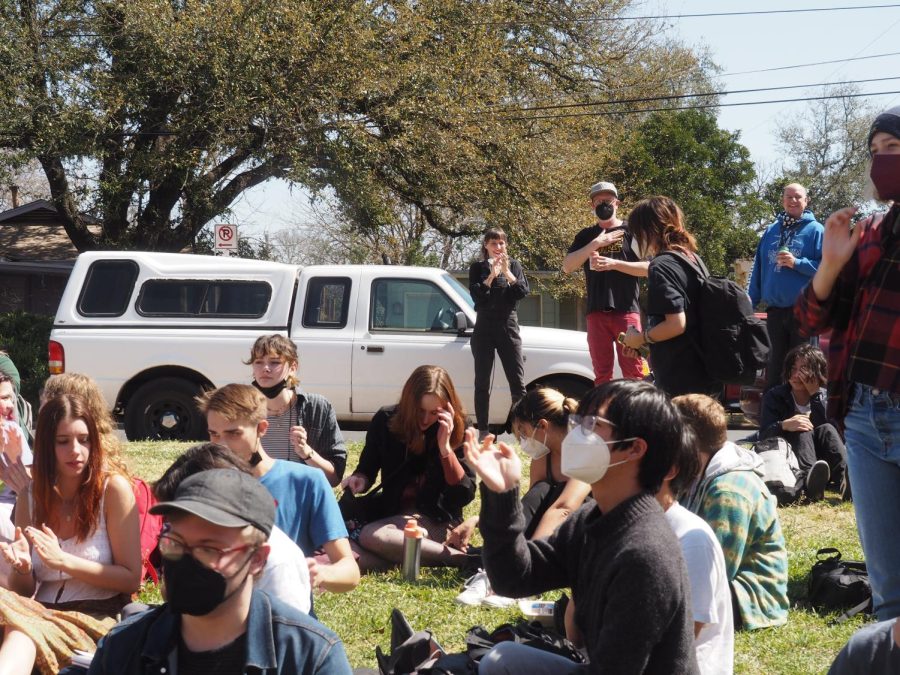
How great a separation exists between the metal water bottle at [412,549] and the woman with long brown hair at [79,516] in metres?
1.90

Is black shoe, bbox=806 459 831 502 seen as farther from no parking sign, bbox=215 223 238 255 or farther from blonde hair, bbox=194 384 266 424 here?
no parking sign, bbox=215 223 238 255

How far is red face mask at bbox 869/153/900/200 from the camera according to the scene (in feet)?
9.75

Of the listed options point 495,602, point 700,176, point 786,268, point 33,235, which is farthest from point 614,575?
point 33,235

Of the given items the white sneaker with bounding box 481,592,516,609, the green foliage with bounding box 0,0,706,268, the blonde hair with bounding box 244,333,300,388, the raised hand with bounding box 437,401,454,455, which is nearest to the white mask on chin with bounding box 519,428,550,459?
the raised hand with bounding box 437,401,454,455

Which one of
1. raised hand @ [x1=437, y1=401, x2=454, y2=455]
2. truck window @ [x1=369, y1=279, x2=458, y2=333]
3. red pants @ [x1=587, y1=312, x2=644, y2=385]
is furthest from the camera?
truck window @ [x1=369, y1=279, x2=458, y2=333]

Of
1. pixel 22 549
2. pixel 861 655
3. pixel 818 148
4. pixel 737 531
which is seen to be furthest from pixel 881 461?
pixel 818 148

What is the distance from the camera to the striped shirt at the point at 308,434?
659 cm

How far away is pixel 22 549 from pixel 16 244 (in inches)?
1312

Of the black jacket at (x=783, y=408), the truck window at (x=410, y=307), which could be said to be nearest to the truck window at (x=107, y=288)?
the truck window at (x=410, y=307)

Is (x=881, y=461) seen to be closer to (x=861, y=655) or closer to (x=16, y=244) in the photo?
(x=861, y=655)

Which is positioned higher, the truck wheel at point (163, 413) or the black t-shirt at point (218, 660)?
the black t-shirt at point (218, 660)

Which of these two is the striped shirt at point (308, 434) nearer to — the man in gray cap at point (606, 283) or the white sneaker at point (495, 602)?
the white sneaker at point (495, 602)

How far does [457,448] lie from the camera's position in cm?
637

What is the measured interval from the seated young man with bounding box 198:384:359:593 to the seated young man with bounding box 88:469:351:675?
1.37 m
